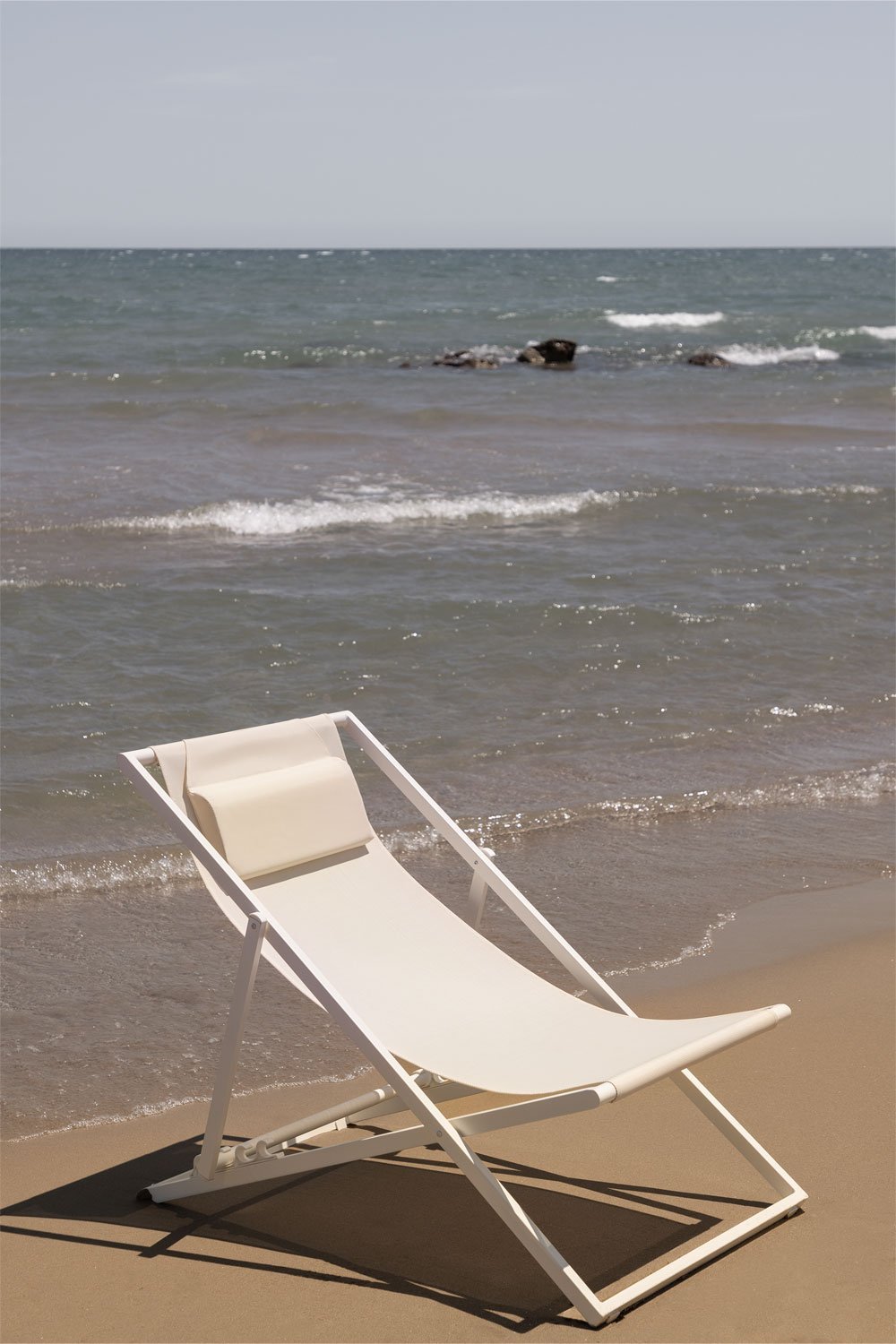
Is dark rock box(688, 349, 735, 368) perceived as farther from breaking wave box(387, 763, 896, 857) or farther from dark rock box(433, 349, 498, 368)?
breaking wave box(387, 763, 896, 857)

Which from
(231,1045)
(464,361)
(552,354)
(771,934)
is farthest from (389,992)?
(552,354)

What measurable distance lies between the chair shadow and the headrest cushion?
0.75m

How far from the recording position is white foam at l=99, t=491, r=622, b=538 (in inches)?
450

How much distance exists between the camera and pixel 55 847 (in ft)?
18.2

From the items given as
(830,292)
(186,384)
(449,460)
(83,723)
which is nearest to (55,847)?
(83,723)

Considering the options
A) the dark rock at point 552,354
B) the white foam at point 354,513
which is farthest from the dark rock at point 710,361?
the white foam at point 354,513

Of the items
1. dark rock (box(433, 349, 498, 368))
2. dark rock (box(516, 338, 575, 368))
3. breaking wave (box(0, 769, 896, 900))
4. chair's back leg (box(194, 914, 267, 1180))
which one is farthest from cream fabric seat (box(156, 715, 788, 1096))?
dark rock (box(516, 338, 575, 368))

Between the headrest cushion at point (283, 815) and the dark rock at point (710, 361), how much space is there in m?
24.3

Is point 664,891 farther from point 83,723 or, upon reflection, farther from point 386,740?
point 83,723

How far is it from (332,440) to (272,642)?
8635 millimetres

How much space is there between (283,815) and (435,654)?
4567 mm

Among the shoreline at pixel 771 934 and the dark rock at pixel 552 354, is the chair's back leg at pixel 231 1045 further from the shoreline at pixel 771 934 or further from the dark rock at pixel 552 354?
the dark rock at pixel 552 354

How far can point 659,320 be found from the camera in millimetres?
37844

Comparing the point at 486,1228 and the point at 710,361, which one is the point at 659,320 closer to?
the point at 710,361
